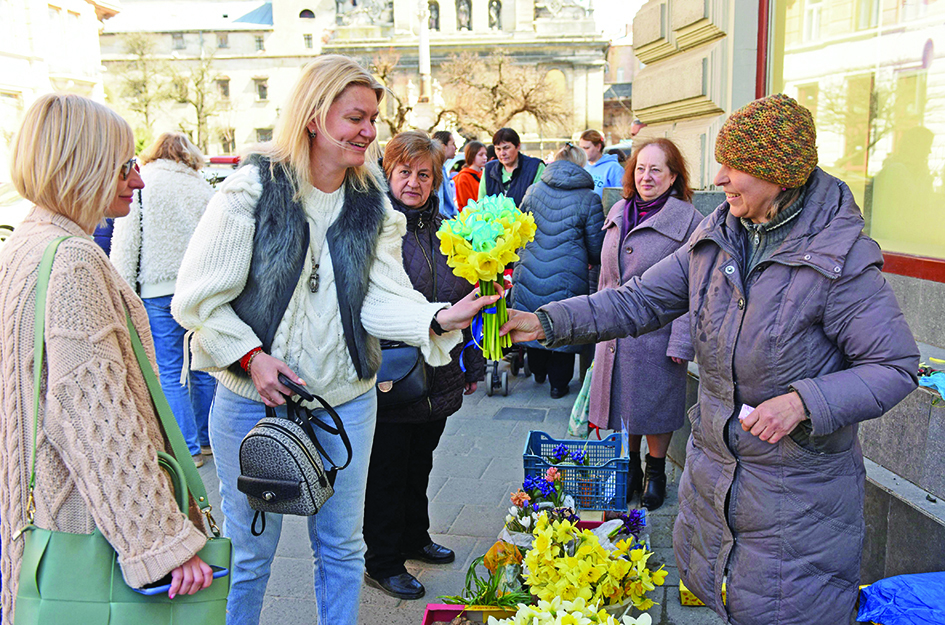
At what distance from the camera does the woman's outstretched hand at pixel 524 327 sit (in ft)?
8.85

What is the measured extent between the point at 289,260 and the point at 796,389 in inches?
64.4

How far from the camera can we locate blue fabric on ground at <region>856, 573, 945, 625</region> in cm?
252

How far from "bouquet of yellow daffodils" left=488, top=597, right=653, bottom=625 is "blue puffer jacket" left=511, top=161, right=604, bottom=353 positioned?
161 inches

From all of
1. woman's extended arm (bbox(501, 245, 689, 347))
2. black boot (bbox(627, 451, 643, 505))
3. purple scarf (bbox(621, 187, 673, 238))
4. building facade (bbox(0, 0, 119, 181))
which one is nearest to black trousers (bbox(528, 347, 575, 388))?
black boot (bbox(627, 451, 643, 505))

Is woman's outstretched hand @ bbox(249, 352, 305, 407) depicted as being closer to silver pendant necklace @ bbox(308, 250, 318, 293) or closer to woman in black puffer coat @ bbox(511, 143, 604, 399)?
silver pendant necklace @ bbox(308, 250, 318, 293)

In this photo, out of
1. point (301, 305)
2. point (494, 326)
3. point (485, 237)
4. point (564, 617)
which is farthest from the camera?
point (494, 326)

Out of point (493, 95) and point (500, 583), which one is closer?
point (500, 583)

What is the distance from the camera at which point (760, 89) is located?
579 cm

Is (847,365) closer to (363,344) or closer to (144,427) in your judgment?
(363,344)

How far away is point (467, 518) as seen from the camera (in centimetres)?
458

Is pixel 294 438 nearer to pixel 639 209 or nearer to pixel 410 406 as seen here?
pixel 410 406

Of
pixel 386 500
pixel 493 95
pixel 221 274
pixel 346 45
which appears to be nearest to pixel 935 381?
pixel 386 500

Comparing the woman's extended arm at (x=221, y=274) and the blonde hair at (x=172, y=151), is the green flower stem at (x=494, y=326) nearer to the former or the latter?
the woman's extended arm at (x=221, y=274)

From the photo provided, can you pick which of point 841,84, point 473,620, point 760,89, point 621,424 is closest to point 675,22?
point 760,89
